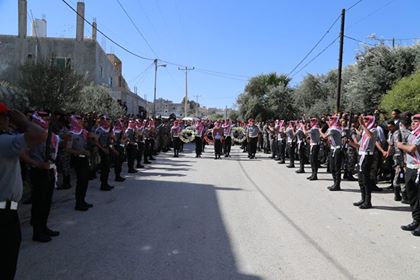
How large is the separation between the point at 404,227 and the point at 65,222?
594 centimetres

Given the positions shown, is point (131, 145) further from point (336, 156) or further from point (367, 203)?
point (367, 203)

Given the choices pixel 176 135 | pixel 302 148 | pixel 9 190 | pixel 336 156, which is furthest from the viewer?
pixel 176 135

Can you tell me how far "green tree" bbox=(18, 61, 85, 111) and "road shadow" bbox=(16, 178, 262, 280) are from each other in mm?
10431

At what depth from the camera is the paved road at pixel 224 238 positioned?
5250mm

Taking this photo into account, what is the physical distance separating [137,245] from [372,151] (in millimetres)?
5731

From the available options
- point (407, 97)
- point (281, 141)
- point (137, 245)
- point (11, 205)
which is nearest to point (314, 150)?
point (407, 97)

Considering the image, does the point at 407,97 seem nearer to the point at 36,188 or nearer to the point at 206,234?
the point at 206,234

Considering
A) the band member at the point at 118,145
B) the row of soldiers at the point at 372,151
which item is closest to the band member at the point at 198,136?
the row of soldiers at the point at 372,151

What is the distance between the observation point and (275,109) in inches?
1778

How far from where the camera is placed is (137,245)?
620 centimetres

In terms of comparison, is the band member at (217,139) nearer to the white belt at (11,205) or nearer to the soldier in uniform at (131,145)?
the soldier in uniform at (131,145)

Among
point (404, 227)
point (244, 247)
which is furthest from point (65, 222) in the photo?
point (404, 227)

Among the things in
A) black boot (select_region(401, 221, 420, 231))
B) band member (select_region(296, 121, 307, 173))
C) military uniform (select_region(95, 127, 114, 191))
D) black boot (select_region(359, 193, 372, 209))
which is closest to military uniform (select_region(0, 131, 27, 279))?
black boot (select_region(401, 221, 420, 231))

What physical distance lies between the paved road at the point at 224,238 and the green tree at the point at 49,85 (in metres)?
8.98
